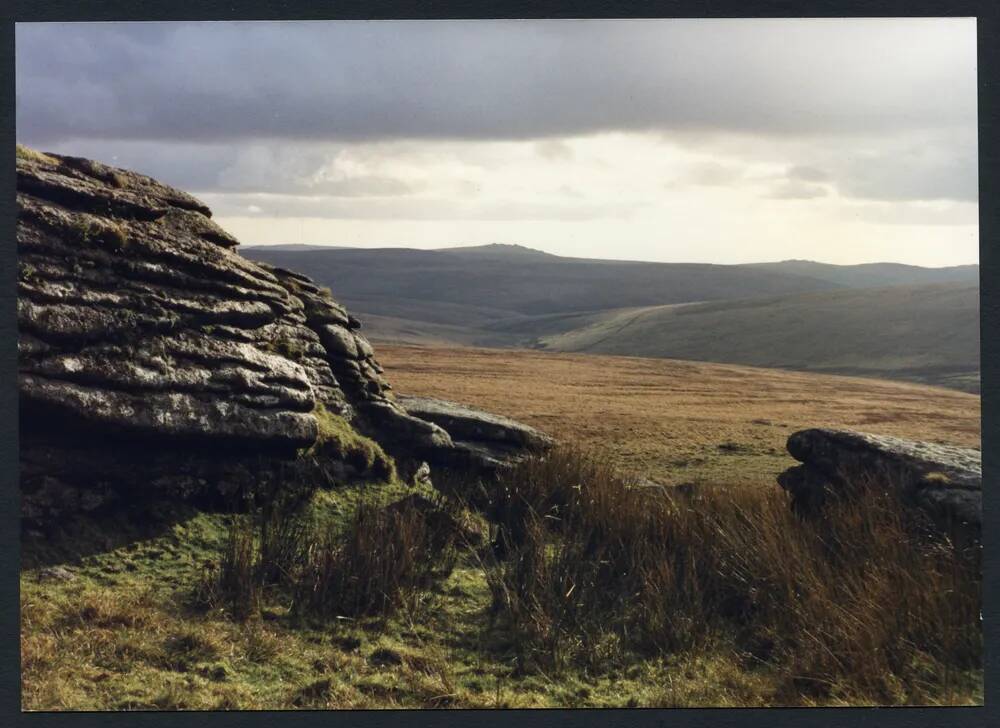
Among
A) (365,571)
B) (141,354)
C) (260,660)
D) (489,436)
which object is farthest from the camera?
(489,436)

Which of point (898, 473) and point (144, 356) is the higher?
point (144, 356)

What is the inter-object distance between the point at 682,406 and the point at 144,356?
1719 centimetres

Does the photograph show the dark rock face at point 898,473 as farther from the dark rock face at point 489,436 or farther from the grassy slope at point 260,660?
the dark rock face at point 489,436

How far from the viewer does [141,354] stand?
295 inches

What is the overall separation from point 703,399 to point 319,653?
20.4 metres

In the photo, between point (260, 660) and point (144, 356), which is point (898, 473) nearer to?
point (260, 660)

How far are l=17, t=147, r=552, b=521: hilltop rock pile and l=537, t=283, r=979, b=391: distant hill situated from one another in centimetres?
3245

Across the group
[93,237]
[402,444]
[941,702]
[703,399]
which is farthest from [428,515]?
[703,399]

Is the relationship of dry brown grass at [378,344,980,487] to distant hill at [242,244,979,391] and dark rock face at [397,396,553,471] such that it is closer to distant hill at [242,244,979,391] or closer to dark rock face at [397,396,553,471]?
dark rock face at [397,396,553,471]

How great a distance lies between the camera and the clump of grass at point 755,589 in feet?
19.9

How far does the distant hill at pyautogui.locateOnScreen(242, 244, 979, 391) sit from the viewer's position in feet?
159

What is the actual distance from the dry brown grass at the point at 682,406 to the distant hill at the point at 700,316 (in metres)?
9.68

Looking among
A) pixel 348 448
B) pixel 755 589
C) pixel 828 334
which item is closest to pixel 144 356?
pixel 348 448

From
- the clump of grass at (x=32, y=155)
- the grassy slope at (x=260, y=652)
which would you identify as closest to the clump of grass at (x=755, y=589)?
the grassy slope at (x=260, y=652)
